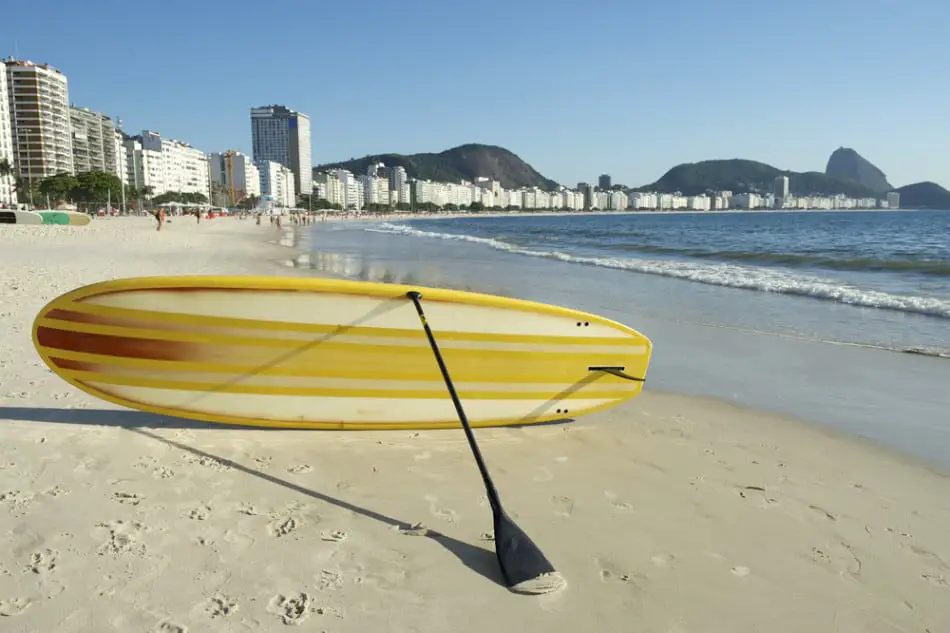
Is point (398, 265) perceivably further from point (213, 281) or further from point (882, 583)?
point (882, 583)

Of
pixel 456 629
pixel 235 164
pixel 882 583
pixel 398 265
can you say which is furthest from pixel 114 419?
pixel 235 164

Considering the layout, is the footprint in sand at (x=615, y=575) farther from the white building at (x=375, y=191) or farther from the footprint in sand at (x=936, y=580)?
the white building at (x=375, y=191)

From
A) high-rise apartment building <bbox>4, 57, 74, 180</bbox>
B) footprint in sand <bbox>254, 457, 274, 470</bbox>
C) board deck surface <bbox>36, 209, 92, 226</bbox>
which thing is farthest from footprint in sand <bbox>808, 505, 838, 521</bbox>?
high-rise apartment building <bbox>4, 57, 74, 180</bbox>

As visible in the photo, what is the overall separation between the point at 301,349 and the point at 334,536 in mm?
1479

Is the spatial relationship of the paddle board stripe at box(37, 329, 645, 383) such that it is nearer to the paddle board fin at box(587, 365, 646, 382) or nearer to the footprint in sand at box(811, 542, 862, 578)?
the paddle board fin at box(587, 365, 646, 382)

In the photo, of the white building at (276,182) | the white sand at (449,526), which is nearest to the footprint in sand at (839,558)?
the white sand at (449,526)

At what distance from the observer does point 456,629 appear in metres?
2.15

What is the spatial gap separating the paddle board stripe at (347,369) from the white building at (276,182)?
548 feet

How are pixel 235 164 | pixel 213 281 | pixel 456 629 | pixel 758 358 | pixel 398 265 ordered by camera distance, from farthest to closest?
1. pixel 235 164
2. pixel 398 265
3. pixel 758 358
4. pixel 213 281
5. pixel 456 629

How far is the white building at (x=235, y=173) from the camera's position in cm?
15712

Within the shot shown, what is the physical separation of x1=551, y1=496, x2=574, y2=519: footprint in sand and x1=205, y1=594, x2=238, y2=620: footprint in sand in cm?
151

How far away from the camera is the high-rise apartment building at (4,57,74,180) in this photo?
10088cm

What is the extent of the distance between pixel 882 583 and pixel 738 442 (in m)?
1.61

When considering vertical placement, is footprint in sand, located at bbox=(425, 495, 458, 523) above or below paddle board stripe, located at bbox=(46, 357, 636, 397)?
below
